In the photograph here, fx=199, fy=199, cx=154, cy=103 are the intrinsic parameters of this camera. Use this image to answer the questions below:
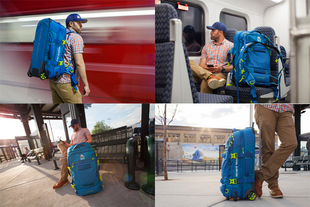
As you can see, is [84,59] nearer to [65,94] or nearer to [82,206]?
[65,94]

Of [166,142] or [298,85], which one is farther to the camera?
[166,142]

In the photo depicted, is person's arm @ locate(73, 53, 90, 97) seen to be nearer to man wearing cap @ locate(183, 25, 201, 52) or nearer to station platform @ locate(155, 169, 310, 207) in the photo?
station platform @ locate(155, 169, 310, 207)

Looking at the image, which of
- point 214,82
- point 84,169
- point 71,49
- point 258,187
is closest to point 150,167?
point 84,169

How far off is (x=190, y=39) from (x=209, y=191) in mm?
1775

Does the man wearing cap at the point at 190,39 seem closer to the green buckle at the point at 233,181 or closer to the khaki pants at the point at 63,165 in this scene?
the green buckle at the point at 233,181

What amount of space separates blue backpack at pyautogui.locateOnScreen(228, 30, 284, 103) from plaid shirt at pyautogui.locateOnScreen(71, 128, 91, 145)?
3.73ft

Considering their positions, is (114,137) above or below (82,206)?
above

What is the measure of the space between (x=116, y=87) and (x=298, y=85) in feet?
3.19

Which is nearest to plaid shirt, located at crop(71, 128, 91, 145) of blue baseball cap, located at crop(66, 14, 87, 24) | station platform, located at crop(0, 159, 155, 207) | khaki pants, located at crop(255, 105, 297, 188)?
station platform, located at crop(0, 159, 155, 207)

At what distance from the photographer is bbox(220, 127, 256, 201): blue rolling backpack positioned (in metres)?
1.14

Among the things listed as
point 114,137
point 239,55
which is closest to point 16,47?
point 114,137

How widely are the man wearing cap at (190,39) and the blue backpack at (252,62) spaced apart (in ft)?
2.54

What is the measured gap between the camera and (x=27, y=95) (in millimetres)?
1184

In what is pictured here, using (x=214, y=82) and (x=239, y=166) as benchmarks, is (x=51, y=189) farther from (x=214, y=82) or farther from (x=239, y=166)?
(x=214, y=82)
